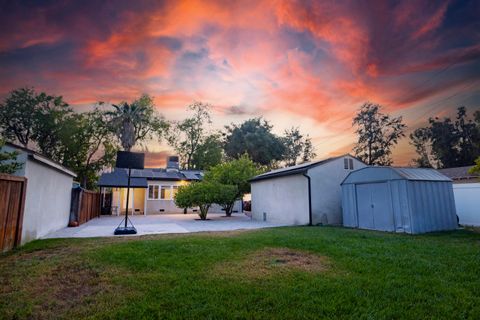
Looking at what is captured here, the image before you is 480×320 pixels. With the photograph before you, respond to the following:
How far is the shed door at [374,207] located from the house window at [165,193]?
15.7 metres

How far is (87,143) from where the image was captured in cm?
2884

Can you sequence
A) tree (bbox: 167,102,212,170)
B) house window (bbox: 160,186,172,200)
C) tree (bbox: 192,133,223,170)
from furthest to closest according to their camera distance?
tree (bbox: 192,133,223,170)
tree (bbox: 167,102,212,170)
house window (bbox: 160,186,172,200)

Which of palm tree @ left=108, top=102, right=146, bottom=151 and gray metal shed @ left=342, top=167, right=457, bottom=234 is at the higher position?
palm tree @ left=108, top=102, right=146, bottom=151

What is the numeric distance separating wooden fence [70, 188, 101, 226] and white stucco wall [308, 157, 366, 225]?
12089 mm

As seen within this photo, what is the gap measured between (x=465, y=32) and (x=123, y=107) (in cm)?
2755

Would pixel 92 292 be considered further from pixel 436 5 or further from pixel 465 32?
pixel 465 32

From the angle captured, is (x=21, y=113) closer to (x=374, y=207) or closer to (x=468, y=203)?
(x=374, y=207)

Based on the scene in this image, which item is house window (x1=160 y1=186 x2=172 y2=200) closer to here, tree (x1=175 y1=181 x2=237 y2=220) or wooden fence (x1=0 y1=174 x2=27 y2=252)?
tree (x1=175 y1=181 x2=237 y2=220)

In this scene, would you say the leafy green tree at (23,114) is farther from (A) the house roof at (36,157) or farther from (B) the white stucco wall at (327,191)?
(B) the white stucco wall at (327,191)

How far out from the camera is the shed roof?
32.9 feet

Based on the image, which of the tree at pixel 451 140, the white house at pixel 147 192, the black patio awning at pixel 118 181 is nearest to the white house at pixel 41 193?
the black patio awning at pixel 118 181

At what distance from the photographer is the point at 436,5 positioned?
1084 cm

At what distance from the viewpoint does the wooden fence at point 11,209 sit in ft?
19.7

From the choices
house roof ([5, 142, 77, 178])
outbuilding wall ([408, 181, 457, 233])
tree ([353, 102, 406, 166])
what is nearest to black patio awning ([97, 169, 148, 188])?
house roof ([5, 142, 77, 178])
